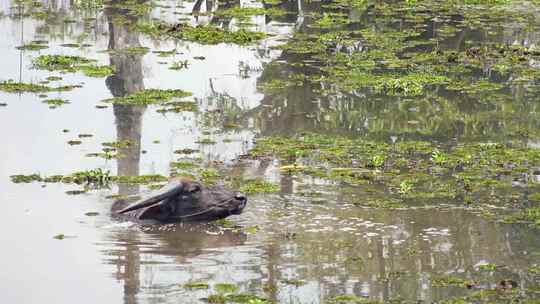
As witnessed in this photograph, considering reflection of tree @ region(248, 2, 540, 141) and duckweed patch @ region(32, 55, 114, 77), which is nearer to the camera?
reflection of tree @ region(248, 2, 540, 141)

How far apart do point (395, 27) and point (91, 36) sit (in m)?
4.67

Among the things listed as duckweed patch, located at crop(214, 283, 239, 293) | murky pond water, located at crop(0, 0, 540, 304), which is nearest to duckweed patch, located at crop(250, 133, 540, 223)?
murky pond water, located at crop(0, 0, 540, 304)

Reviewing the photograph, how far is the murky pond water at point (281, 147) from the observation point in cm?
925

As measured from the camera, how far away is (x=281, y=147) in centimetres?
1283

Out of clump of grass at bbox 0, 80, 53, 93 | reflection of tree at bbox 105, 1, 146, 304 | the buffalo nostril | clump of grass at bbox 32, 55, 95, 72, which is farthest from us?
clump of grass at bbox 32, 55, 95, 72

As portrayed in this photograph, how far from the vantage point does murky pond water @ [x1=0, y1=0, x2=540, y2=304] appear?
925cm

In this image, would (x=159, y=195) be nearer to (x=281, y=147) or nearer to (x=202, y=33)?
(x=281, y=147)

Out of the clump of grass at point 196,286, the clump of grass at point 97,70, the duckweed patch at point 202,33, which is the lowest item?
the clump of grass at point 196,286

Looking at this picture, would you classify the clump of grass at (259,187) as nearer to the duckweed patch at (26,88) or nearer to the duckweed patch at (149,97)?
the duckweed patch at (149,97)

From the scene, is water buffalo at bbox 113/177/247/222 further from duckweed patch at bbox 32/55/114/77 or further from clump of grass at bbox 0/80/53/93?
duckweed patch at bbox 32/55/114/77

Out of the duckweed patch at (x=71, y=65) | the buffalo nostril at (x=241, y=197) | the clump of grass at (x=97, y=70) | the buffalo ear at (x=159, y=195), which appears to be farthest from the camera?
the duckweed patch at (x=71, y=65)

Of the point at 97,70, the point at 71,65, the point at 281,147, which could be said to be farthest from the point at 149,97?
the point at 281,147

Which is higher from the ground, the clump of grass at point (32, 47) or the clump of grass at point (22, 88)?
the clump of grass at point (32, 47)

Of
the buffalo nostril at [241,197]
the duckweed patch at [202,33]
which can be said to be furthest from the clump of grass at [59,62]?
the buffalo nostril at [241,197]
